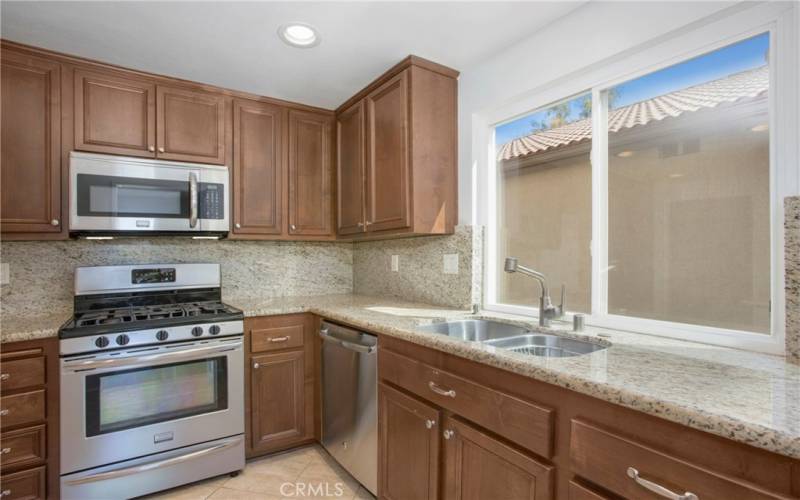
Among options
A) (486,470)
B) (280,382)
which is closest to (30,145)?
(280,382)

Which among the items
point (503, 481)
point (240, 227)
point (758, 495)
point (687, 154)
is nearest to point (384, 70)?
point (240, 227)

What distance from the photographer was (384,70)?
230 cm

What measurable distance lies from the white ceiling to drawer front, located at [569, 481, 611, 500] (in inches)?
70.4

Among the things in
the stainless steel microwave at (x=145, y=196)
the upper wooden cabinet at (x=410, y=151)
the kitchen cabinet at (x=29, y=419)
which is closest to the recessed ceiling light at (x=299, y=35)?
the upper wooden cabinet at (x=410, y=151)

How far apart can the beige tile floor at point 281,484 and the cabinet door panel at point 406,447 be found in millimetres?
354

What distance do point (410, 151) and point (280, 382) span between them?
157cm

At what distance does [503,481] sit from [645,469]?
0.48 metres

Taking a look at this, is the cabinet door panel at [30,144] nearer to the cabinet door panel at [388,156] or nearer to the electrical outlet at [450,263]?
the cabinet door panel at [388,156]

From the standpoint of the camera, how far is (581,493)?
1021mm

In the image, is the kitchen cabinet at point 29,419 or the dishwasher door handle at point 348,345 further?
the dishwasher door handle at point 348,345

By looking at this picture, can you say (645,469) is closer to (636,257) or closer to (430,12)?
(636,257)

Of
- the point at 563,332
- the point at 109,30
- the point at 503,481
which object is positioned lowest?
the point at 503,481

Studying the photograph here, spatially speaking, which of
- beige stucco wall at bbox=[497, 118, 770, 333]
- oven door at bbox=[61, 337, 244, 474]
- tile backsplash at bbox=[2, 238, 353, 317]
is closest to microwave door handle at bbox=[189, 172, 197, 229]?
tile backsplash at bbox=[2, 238, 353, 317]

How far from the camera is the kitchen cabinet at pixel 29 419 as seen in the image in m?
1.70
